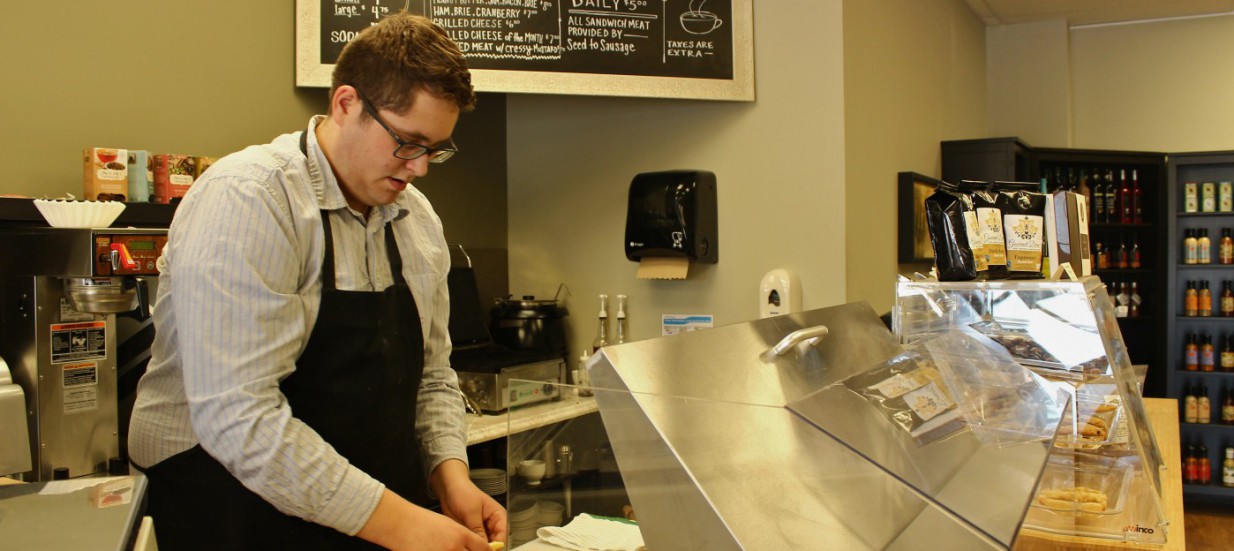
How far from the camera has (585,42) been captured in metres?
3.34

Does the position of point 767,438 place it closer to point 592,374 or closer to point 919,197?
point 592,374

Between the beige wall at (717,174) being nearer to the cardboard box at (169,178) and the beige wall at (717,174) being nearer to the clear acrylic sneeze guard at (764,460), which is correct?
the cardboard box at (169,178)

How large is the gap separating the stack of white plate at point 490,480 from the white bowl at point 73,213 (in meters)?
1.24

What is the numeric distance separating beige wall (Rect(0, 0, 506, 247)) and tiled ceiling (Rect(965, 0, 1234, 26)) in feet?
14.1

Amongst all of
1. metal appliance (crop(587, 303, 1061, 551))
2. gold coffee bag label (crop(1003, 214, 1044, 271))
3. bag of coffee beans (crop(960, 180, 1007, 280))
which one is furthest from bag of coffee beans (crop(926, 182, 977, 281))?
metal appliance (crop(587, 303, 1061, 551))

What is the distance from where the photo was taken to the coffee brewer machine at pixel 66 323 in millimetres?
2053

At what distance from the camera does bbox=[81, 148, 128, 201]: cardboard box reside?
2.43m

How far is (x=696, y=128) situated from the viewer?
11.7 feet

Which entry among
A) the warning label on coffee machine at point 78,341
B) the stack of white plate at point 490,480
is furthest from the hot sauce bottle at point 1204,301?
the warning label on coffee machine at point 78,341

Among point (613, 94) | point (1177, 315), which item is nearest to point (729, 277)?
point (613, 94)

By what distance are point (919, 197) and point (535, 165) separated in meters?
1.80

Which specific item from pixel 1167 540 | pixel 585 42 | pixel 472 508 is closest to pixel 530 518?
pixel 472 508

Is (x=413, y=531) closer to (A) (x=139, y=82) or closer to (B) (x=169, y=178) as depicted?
(B) (x=169, y=178)

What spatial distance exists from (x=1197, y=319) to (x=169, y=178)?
6.09 metres
